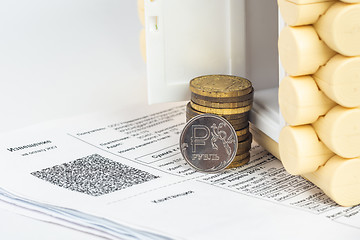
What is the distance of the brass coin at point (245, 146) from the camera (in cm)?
142

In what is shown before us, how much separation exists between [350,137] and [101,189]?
0.40m

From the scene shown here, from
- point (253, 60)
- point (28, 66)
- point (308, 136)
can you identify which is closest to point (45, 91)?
point (28, 66)

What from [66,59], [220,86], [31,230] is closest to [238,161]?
[220,86]

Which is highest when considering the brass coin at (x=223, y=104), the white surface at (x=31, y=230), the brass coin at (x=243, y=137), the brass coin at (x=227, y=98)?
the brass coin at (x=227, y=98)

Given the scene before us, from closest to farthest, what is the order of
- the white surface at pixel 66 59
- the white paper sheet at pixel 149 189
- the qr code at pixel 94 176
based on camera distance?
the white paper sheet at pixel 149 189 → the qr code at pixel 94 176 → the white surface at pixel 66 59

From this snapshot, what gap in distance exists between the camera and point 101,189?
1.35 metres

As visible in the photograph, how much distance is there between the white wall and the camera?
5.78 feet

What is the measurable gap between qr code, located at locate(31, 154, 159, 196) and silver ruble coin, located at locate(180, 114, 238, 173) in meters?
0.08

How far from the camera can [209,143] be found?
4.59ft

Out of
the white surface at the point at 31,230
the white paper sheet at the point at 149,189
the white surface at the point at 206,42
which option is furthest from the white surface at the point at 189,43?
the white surface at the point at 31,230

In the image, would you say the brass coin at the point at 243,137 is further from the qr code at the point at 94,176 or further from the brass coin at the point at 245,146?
the qr code at the point at 94,176

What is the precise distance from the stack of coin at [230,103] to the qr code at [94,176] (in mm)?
146

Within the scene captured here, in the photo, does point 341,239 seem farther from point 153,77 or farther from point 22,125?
point 22,125

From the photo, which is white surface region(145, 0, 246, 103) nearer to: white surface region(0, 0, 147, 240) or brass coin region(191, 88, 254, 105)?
brass coin region(191, 88, 254, 105)
